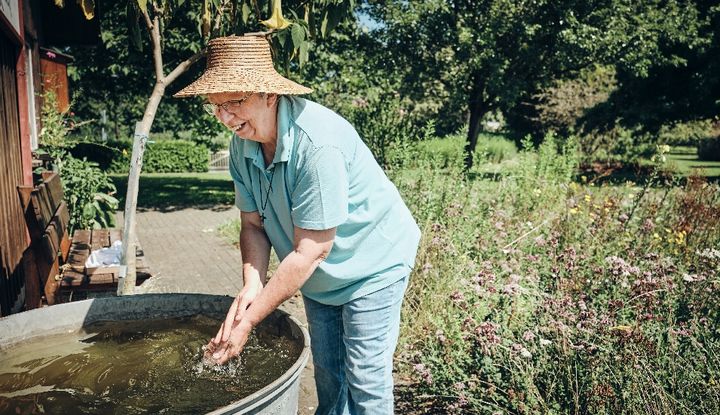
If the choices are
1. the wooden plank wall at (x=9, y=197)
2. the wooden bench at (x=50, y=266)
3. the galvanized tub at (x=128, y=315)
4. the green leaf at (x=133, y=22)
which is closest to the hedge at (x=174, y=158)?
the wooden plank wall at (x=9, y=197)

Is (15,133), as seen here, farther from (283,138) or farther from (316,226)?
(316,226)

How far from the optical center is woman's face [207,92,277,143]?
198 cm

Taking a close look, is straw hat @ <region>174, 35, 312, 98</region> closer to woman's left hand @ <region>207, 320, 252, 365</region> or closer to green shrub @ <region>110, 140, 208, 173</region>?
woman's left hand @ <region>207, 320, 252, 365</region>

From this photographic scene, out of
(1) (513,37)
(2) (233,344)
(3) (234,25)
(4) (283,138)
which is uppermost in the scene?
(1) (513,37)

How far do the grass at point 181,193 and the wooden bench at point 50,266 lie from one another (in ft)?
27.3

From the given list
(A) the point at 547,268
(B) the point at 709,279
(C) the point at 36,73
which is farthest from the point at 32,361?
(C) the point at 36,73

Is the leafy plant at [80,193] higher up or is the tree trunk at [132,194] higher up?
the tree trunk at [132,194]

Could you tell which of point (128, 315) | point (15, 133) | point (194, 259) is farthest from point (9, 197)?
point (194, 259)

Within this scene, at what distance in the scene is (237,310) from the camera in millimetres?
2078

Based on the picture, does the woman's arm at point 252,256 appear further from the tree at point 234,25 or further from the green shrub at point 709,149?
the green shrub at point 709,149

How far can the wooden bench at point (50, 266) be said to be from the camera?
3818mm

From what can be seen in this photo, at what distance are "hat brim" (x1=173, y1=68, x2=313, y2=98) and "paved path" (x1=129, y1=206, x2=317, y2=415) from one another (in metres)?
2.15

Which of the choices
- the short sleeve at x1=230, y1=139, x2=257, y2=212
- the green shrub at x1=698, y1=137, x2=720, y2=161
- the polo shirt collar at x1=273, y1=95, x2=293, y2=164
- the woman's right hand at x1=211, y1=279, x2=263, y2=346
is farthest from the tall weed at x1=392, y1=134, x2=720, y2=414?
the green shrub at x1=698, y1=137, x2=720, y2=161

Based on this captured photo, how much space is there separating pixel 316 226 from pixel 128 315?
1.05m
